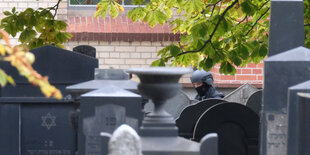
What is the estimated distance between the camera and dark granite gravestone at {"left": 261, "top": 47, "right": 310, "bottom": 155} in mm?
5867

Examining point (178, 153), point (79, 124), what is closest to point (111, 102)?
point (79, 124)

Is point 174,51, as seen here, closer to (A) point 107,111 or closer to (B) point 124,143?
(A) point 107,111

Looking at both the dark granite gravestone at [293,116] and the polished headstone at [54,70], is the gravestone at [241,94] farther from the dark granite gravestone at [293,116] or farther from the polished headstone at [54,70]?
the dark granite gravestone at [293,116]

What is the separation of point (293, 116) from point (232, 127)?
271 centimetres

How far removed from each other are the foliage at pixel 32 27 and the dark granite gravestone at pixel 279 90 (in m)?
4.46

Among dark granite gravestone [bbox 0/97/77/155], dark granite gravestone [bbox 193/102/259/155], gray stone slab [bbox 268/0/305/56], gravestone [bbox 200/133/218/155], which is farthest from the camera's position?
dark granite gravestone [bbox 193/102/259/155]

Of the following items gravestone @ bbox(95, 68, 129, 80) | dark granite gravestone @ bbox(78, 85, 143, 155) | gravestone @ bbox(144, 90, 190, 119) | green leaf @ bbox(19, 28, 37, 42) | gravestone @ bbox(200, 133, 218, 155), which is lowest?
gravestone @ bbox(144, 90, 190, 119)

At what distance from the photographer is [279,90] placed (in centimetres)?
598

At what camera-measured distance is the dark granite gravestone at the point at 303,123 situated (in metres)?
5.17

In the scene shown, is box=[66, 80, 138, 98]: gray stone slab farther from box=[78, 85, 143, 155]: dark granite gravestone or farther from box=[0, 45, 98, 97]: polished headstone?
box=[0, 45, 98, 97]: polished headstone

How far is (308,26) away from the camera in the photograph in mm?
9516

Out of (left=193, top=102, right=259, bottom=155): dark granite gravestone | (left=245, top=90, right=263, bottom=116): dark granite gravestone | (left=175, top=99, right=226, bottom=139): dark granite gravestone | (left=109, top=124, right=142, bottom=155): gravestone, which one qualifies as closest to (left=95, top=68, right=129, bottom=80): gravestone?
(left=193, top=102, right=259, bottom=155): dark granite gravestone

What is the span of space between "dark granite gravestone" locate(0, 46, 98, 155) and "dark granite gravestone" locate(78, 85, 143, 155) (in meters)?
1.88

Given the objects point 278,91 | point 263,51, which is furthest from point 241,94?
point 278,91
